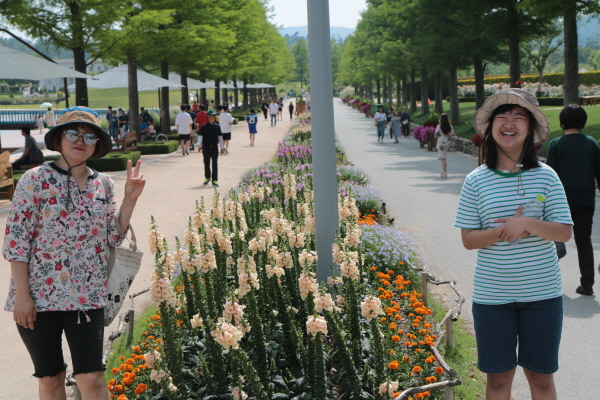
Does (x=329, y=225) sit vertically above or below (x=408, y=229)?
above

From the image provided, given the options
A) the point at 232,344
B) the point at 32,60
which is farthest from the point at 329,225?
the point at 32,60

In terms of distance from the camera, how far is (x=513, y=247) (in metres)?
3.10

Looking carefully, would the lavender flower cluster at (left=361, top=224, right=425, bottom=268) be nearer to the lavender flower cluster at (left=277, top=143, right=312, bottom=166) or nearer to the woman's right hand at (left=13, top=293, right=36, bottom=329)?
the woman's right hand at (left=13, top=293, right=36, bottom=329)

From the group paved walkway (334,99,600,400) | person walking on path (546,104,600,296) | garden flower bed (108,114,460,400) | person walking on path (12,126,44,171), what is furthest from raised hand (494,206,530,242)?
person walking on path (12,126,44,171)

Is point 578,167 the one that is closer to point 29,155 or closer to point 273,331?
point 273,331

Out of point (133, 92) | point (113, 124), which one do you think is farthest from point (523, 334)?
point (113, 124)

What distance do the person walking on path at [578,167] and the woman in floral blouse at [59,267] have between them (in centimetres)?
445

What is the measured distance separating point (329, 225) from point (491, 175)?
90.6 inches

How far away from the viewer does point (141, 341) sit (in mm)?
5141

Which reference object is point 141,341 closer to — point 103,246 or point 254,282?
point 254,282

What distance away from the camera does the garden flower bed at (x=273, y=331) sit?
371 cm

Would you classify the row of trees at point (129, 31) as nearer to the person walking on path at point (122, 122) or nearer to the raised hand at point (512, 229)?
the person walking on path at point (122, 122)

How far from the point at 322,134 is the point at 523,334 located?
2.73 m

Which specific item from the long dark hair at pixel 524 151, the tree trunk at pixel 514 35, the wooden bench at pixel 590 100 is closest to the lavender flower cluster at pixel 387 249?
the long dark hair at pixel 524 151
